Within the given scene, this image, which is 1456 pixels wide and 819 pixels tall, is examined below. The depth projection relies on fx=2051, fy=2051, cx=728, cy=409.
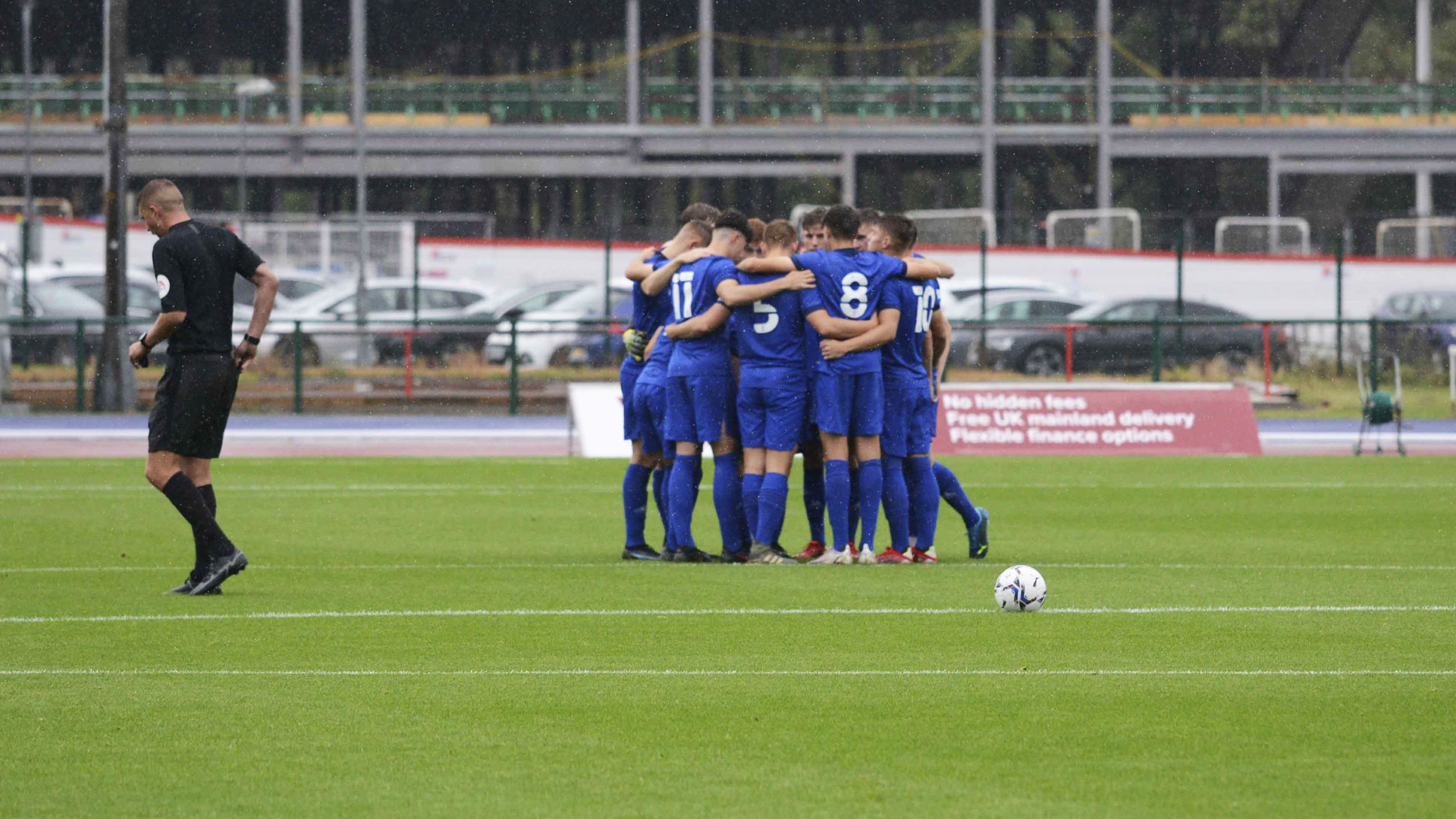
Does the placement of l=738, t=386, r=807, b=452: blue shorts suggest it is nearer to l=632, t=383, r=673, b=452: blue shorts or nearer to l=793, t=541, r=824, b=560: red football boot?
l=632, t=383, r=673, b=452: blue shorts

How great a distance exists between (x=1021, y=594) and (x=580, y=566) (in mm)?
3127

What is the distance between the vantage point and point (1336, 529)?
13.8 metres

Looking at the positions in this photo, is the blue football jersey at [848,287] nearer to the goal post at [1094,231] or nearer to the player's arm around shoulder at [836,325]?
the player's arm around shoulder at [836,325]

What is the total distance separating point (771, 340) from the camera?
36.6 feet

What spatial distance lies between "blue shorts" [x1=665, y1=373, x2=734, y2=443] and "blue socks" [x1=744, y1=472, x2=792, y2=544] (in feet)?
1.28

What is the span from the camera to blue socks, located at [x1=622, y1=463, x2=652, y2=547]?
11.8m

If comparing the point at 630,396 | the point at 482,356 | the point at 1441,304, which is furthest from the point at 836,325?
the point at 1441,304

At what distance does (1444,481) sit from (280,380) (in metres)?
17.2

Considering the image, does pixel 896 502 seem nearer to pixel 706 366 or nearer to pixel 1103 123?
pixel 706 366

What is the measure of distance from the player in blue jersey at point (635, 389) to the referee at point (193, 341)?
2.43m

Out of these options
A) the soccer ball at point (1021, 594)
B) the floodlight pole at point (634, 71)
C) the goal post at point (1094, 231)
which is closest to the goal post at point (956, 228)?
the goal post at point (1094, 231)

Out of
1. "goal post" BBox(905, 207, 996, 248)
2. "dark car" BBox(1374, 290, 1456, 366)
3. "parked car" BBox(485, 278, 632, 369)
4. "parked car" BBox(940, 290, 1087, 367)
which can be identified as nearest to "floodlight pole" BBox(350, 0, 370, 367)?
"parked car" BBox(485, 278, 632, 369)

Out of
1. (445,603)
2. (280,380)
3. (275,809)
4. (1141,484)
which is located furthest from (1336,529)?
(280,380)

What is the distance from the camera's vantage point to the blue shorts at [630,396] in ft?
38.3
